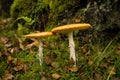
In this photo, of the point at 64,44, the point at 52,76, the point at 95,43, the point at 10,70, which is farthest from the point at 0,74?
the point at 95,43

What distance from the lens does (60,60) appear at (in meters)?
4.86

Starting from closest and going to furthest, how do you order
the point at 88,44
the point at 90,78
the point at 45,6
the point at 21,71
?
1. the point at 90,78
2. the point at 21,71
3. the point at 88,44
4. the point at 45,6

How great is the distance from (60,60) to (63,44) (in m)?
0.56

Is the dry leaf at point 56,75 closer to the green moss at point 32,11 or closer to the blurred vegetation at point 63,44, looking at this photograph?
the blurred vegetation at point 63,44

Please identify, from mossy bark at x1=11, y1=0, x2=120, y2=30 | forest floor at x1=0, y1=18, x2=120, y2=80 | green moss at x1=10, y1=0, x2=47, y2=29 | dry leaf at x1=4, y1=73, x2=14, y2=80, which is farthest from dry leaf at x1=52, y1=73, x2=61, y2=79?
green moss at x1=10, y1=0, x2=47, y2=29

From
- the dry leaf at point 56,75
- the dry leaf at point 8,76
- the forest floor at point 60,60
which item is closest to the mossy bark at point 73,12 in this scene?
the forest floor at point 60,60

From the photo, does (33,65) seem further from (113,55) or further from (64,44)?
(113,55)

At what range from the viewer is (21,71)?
470 cm

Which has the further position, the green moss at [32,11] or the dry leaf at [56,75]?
the green moss at [32,11]

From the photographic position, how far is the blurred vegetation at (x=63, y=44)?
4.50m

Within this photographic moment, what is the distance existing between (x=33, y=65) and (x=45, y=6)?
5.51 ft

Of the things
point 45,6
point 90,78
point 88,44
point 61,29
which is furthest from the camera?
point 45,6

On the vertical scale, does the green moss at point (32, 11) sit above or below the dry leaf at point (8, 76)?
above

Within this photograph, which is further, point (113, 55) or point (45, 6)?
point (45, 6)
